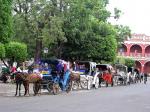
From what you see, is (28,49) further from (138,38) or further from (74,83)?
(138,38)

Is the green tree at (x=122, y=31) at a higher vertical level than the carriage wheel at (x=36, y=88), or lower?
higher

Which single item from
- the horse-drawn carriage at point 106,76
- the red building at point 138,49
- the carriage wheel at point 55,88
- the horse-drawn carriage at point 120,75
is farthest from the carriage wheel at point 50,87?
the red building at point 138,49

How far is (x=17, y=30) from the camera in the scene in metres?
43.0

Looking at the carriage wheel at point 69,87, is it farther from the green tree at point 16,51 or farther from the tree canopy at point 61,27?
the green tree at point 16,51

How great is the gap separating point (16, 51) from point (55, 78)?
18489mm

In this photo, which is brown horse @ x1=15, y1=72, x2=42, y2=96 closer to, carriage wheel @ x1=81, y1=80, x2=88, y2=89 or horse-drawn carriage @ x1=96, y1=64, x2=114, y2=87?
carriage wheel @ x1=81, y1=80, x2=88, y2=89

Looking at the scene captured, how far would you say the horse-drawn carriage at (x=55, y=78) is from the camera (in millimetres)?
29016

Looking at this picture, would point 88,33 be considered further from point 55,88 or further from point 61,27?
point 55,88

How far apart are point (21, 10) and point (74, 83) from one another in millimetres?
10560

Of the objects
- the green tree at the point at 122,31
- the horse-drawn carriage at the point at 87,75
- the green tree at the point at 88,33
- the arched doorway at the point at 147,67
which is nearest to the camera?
the horse-drawn carriage at the point at 87,75

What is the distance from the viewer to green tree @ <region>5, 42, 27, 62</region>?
47.2 metres

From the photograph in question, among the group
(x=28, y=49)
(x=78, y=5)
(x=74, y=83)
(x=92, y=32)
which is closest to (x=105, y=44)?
(x=92, y=32)

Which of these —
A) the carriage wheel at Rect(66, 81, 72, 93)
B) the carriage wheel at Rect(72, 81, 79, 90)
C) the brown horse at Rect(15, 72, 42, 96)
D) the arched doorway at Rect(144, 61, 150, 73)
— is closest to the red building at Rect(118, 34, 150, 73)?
the arched doorway at Rect(144, 61, 150, 73)

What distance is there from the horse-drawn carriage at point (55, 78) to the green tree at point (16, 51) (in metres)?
14.5
